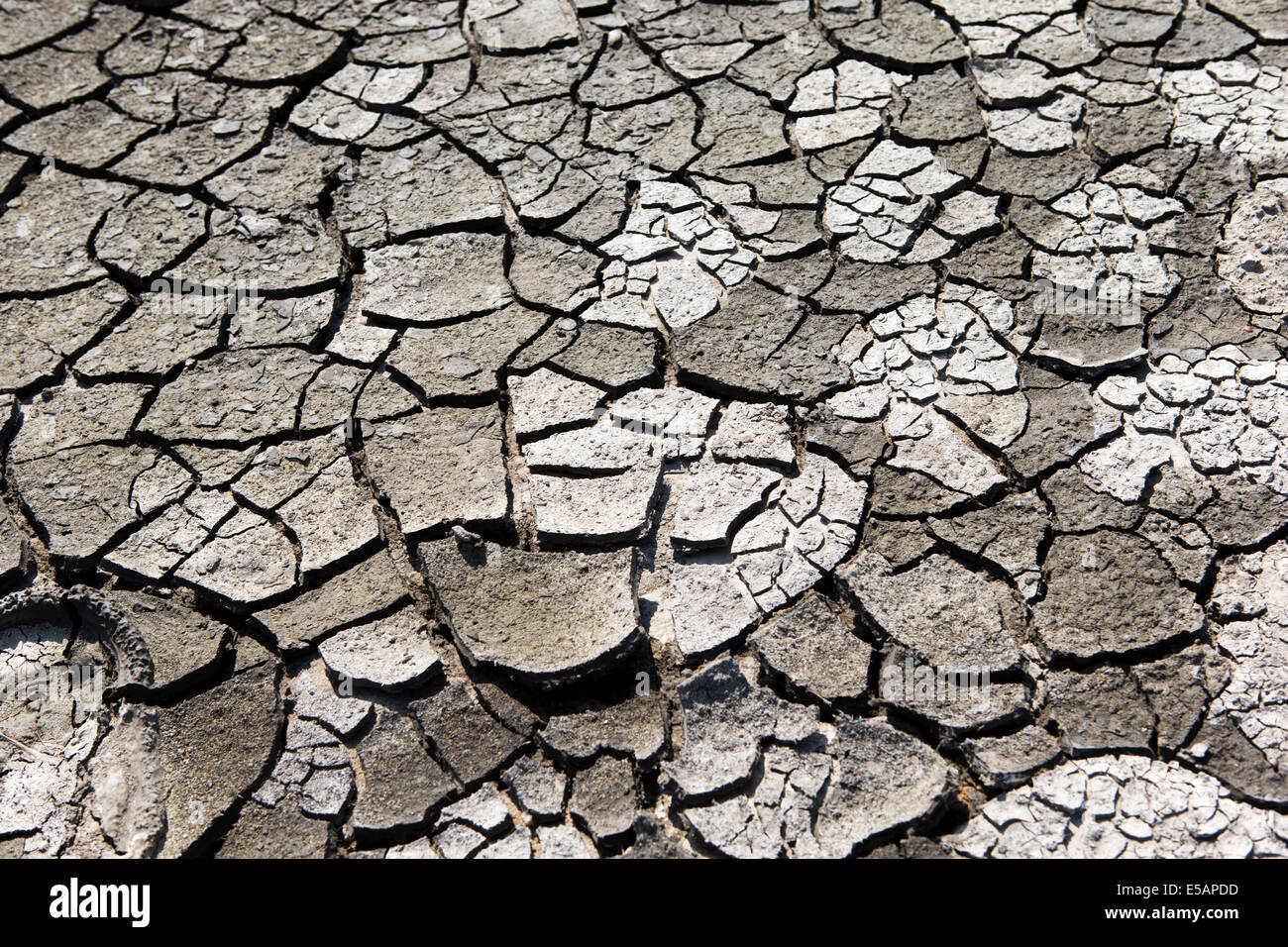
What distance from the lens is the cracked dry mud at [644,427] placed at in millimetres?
2176

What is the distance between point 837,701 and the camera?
2246 millimetres

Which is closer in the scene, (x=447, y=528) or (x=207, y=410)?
(x=447, y=528)

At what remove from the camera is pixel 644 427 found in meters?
2.71

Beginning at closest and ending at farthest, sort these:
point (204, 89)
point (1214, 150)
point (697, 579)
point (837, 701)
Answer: point (837, 701), point (697, 579), point (1214, 150), point (204, 89)

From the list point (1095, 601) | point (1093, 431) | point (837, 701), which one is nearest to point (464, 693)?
point (837, 701)

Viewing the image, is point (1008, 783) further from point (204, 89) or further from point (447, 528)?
point (204, 89)

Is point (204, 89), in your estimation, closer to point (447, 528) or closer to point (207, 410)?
point (207, 410)

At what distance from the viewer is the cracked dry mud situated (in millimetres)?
2176

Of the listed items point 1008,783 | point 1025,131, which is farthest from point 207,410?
point 1025,131

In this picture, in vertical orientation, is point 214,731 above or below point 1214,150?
below
